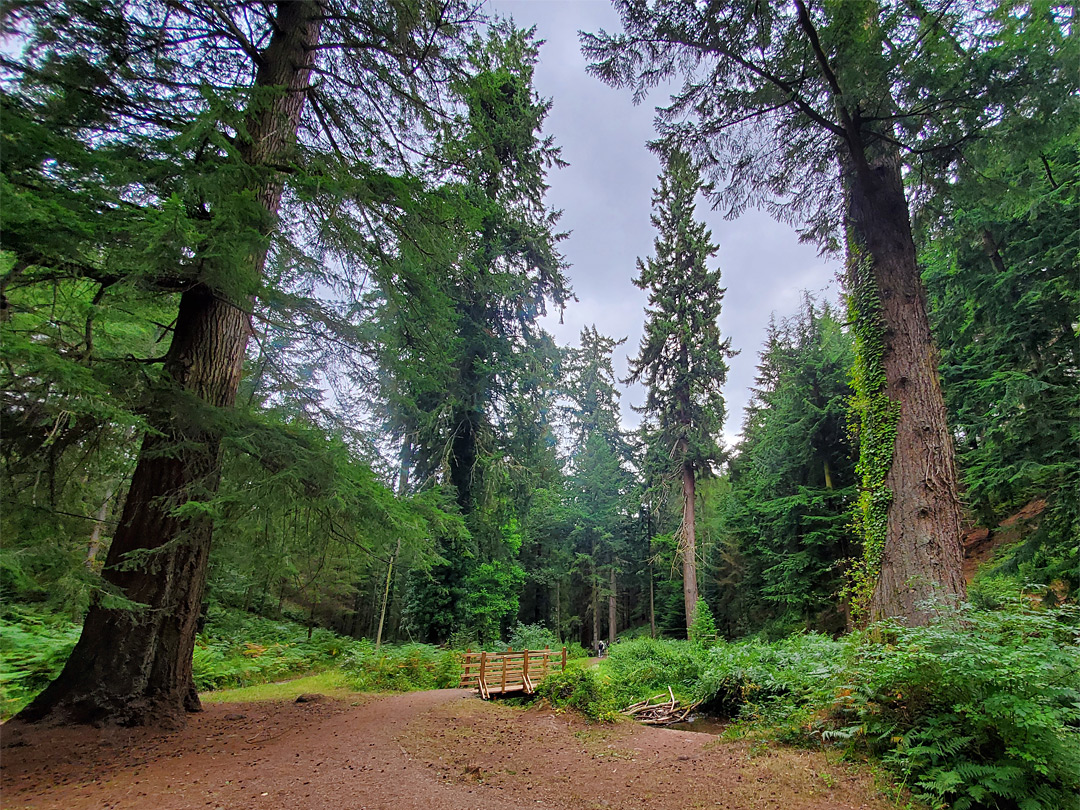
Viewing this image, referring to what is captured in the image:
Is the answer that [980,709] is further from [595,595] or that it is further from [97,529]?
[595,595]

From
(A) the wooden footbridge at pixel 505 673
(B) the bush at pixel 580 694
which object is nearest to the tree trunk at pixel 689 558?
(A) the wooden footbridge at pixel 505 673

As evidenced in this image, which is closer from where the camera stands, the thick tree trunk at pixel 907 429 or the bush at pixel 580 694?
the thick tree trunk at pixel 907 429

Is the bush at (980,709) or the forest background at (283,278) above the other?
the forest background at (283,278)

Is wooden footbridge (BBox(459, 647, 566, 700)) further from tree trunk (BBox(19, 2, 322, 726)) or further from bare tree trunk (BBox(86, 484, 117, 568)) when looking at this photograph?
bare tree trunk (BBox(86, 484, 117, 568))

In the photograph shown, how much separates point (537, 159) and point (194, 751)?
1707cm

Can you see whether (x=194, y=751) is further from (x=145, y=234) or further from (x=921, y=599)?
(x=921, y=599)

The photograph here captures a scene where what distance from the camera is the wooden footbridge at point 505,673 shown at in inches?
331

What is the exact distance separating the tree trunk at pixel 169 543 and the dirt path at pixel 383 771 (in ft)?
1.04

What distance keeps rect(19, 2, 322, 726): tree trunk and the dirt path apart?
0.32 m

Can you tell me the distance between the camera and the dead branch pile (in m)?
7.95

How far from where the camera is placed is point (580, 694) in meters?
7.21

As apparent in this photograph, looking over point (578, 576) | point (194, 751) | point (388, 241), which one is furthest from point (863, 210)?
point (578, 576)

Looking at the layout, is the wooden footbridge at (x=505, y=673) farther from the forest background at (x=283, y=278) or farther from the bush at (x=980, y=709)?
the bush at (x=980, y=709)

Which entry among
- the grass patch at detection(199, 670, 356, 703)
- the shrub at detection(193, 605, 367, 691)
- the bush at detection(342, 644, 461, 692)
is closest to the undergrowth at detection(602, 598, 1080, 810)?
the grass patch at detection(199, 670, 356, 703)
